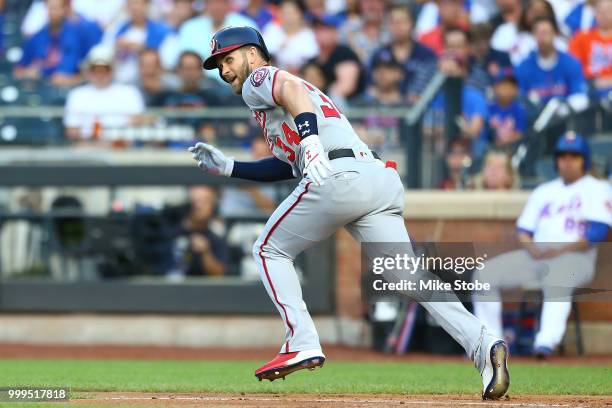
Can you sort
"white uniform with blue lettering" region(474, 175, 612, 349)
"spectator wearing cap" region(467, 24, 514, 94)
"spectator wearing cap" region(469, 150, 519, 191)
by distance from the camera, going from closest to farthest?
1. "white uniform with blue lettering" region(474, 175, 612, 349)
2. "spectator wearing cap" region(469, 150, 519, 191)
3. "spectator wearing cap" region(467, 24, 514, 94)

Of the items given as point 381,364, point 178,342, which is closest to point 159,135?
point 178,342

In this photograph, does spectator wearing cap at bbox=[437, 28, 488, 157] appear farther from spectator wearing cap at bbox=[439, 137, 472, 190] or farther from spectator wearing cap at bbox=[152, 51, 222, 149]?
spectator wearing cap at bbox=[152, 51, 222, 149]

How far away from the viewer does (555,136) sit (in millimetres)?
11656

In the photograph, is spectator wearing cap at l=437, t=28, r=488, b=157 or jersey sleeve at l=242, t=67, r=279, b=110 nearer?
jersey sleeve at l=242, t=67, r=279, b=110

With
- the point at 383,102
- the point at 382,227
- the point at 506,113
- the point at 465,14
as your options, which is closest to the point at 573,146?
the point at 506,113

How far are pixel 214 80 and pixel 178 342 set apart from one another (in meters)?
3.02

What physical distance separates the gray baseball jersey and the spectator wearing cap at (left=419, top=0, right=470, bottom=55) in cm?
801

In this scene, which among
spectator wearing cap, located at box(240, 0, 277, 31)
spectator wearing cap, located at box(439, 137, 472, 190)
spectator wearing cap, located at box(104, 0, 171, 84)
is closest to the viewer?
spectator wearing cap, located at box(439, 137, 472, 190)

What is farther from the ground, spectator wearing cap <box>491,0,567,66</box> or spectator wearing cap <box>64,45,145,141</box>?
spectator wearing cap <box>491,0,567,66</box>

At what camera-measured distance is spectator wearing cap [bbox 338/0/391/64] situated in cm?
1465

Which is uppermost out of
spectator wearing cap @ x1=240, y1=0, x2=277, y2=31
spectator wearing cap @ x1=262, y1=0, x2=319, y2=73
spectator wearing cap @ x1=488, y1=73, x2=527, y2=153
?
spectator wearing cap @ x1=240, y1=0, x2=277, y2=31

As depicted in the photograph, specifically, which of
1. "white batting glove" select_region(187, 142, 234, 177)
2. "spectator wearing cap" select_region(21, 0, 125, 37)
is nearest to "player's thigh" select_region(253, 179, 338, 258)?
"white batting glove" select_region(187, 142, 234, 177)

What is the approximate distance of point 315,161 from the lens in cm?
578

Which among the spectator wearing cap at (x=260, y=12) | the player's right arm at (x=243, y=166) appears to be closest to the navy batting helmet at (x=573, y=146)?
the player's right arm at (x=243, y=166)
